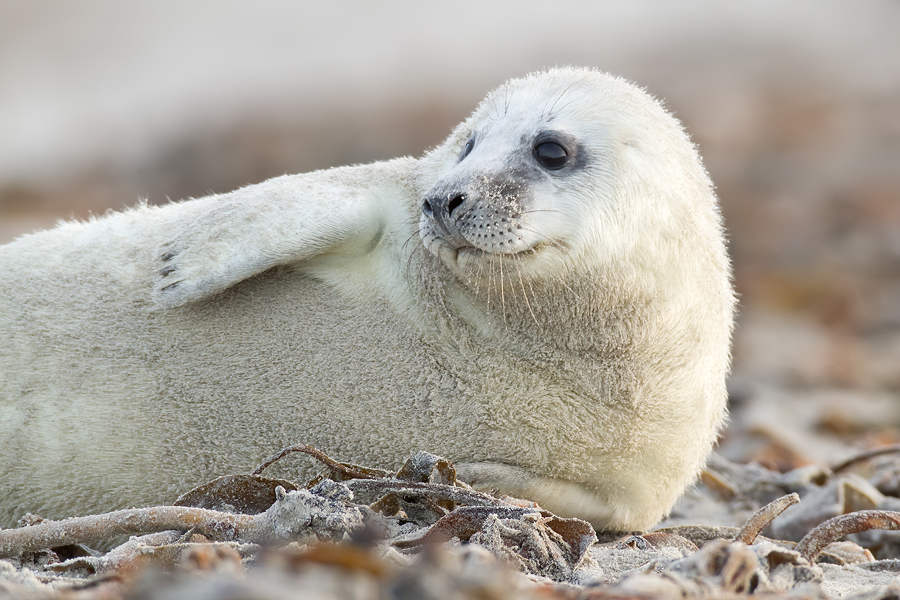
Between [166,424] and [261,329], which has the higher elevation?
[261,329]

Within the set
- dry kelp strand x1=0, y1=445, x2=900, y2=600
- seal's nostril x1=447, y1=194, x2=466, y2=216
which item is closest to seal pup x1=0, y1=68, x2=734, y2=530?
seal's nostril x1=447, y1=194, x2=466, y2=216

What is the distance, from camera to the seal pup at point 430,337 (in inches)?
138

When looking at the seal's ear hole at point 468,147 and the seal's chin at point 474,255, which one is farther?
the seal's ear hole at point 468,147

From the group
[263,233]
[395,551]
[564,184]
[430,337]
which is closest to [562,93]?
[564,184]

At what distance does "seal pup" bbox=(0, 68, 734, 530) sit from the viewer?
351 cm

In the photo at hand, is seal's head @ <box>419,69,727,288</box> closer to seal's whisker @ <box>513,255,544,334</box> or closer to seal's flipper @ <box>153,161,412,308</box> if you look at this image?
seal's whisker @ <box>513,255,544,334</box>

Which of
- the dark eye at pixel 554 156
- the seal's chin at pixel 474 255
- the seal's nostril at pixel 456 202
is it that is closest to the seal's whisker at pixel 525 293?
the seal's chin at pixel 474 255

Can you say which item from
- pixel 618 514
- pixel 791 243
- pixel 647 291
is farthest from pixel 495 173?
pixel 791 243

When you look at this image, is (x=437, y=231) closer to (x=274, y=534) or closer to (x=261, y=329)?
(x=261, y=329)

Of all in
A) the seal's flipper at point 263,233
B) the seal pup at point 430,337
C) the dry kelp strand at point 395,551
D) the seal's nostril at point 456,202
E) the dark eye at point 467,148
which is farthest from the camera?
the dark eye at point 467,148

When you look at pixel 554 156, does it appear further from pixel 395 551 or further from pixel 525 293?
pixel 395 551

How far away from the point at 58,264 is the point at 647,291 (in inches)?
89.8

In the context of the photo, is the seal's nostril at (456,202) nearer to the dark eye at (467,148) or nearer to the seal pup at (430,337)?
the seal pup at (430,337)

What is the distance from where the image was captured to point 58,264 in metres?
3.97
